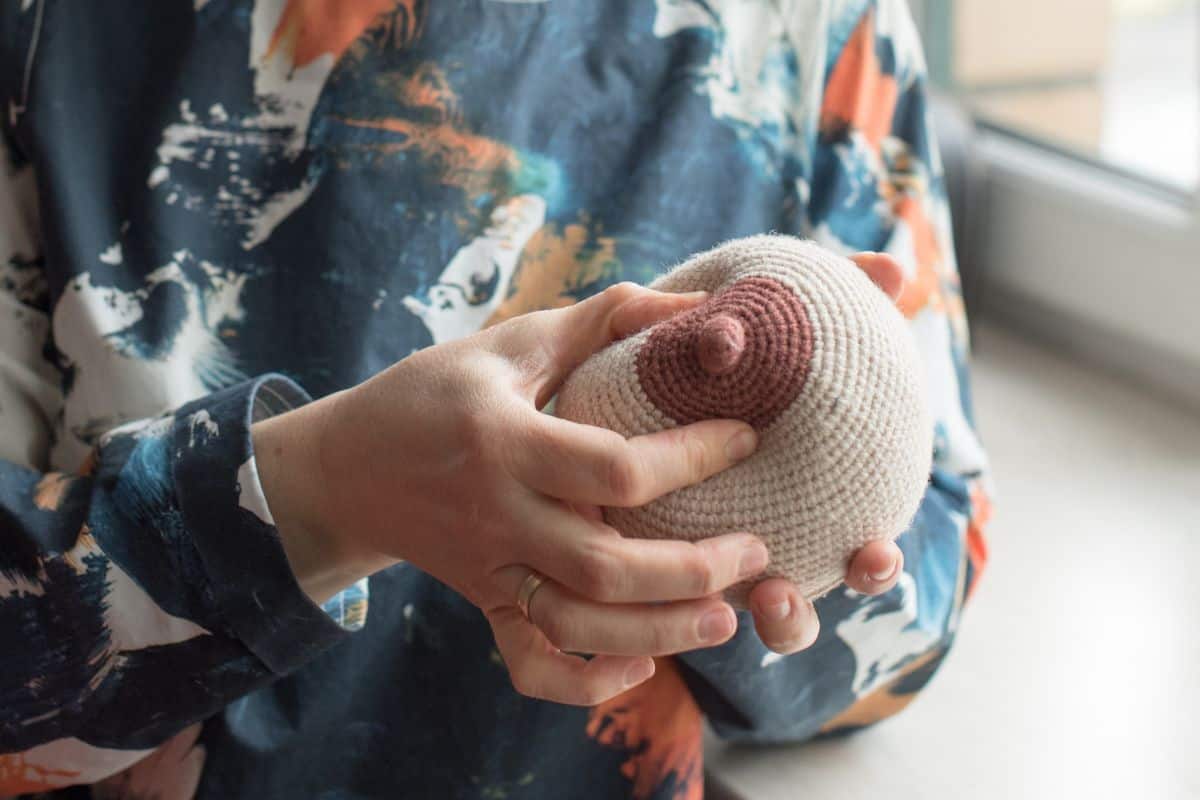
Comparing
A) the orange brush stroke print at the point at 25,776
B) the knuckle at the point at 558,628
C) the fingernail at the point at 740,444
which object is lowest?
the orange brush stroke print at the point at 25,776

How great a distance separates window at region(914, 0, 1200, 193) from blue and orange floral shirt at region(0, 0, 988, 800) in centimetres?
51

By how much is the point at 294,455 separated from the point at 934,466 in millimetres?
344

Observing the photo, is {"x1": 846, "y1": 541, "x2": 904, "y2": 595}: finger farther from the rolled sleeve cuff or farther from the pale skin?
the rolled sleeve cuff

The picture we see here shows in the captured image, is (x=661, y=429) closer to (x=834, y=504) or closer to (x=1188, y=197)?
(x=834, y=504)

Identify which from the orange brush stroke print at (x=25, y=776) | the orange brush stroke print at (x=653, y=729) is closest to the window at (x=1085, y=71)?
the orange brush stroke print at (x=653, y=729)

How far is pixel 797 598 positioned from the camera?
1.41 feet

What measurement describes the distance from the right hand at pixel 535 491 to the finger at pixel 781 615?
0.04ft

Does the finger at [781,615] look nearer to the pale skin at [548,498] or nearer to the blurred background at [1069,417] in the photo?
the pale skin at [548,498]

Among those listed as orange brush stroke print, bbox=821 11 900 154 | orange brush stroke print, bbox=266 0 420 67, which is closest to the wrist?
orange brush stroke print, bbox=266 0 420 67

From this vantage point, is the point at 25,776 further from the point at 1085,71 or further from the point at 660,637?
the point at 1085,71

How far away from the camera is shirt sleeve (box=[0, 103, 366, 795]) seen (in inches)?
19.9

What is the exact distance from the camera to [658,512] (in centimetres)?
43

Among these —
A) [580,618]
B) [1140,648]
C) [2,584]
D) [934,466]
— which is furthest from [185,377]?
[1140,648]

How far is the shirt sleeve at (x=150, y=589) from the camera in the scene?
19.9 inches
